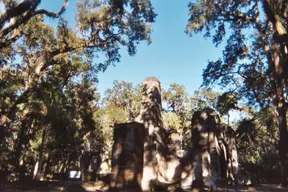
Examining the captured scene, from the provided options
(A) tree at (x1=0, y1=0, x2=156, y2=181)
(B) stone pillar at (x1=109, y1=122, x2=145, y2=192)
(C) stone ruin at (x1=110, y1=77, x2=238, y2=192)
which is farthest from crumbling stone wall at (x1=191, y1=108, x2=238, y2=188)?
(A) tree at (x1=0, y1=0, x2=156, y2=181)

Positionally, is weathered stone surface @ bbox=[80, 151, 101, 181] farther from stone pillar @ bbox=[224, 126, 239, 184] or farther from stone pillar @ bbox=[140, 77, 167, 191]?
stone pillar @ bbox=[224, 126, 239, 184]

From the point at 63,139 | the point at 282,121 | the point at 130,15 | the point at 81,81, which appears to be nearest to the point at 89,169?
the point at 63,139

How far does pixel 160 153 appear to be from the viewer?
15.6 meters

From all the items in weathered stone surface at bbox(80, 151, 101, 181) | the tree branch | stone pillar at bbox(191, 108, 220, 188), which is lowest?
weathered stone surface at bbox(80, 151, 101, 181)

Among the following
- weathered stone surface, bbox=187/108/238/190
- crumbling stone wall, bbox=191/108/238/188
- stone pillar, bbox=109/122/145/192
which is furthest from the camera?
weathered stone surface, bbox=187/108/238/190

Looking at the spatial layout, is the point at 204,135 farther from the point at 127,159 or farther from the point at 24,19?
the point at 24,19

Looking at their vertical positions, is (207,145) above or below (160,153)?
above

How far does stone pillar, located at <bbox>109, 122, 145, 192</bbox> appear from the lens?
34.2ft

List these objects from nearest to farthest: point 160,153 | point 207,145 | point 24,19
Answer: point 24,19 → point 207,145 → point 160,153

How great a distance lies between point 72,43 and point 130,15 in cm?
445

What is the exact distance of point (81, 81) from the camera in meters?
23.6

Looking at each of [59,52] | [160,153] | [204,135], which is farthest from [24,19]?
[160,153]

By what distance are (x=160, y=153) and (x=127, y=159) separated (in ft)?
17.1

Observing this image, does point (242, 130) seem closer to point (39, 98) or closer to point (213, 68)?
point (213, 68)
